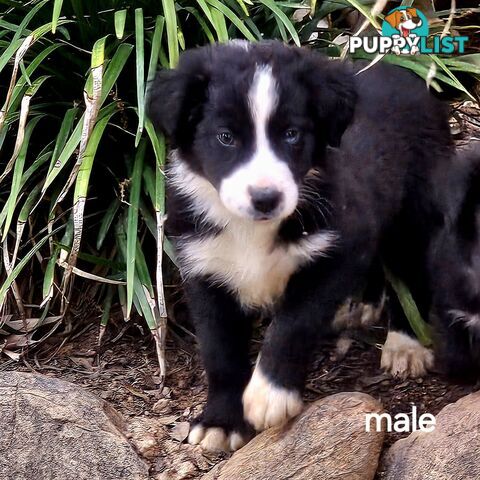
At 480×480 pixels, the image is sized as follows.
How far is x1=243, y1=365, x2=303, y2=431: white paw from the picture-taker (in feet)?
9.54

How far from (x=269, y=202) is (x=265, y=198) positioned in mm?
17

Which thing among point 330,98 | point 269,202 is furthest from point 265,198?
point 330,98

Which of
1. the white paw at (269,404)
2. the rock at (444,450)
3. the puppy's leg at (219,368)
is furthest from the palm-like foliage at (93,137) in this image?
the rock at (444,450)

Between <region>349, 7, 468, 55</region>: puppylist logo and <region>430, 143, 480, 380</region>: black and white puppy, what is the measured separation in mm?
609

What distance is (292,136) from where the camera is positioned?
279 centimetres

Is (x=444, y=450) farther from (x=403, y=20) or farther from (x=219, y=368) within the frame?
(x=403, y=20)

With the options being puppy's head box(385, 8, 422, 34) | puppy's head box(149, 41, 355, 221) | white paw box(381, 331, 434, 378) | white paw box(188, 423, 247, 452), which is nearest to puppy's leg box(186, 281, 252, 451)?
white paw box(188, 423, 247, 452)

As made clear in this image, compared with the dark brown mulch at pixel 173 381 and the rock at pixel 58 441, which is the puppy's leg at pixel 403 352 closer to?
the dark brown mulch at pixel 173 381

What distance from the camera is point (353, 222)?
3041 millimetres

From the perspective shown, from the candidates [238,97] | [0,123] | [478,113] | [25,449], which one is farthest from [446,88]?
[25,449]

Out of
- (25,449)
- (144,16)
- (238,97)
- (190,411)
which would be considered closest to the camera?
(238,97)

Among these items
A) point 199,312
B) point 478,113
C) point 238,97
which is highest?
point 238,97

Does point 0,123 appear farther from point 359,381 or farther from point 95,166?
point 359,381

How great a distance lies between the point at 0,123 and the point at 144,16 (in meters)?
0.75
